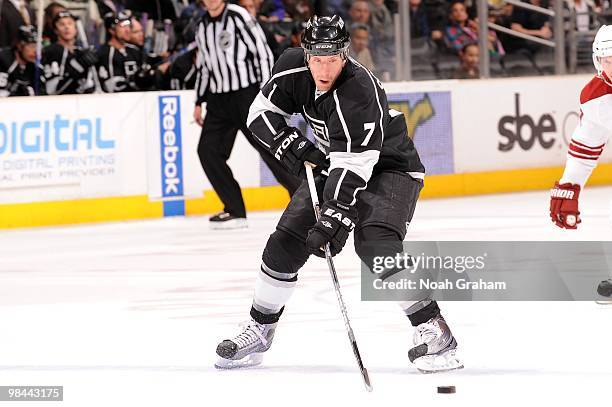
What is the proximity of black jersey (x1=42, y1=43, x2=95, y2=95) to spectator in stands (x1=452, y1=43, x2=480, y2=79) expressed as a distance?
A: 2.86 metres

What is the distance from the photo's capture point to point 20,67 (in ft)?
29.9

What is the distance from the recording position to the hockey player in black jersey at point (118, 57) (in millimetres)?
9383

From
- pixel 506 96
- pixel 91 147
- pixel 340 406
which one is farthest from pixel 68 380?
pixel 506 96

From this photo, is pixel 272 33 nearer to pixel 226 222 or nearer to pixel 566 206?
pixel 226 222

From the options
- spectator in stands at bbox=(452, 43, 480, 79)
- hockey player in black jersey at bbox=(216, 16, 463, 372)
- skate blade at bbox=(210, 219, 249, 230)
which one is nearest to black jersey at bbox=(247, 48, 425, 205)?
hockey player in black jersey at bbox=(216, 16, 463, 372)

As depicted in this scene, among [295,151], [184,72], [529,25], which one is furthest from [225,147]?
[295,151]

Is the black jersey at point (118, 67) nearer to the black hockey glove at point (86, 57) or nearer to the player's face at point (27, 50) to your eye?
the black hockey glove at point (86, 57)

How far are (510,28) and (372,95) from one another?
277 inches

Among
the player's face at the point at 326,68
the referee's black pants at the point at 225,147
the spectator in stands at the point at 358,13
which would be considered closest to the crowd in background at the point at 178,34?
the spectator in stands at the point at 358,13

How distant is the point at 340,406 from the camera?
387cm

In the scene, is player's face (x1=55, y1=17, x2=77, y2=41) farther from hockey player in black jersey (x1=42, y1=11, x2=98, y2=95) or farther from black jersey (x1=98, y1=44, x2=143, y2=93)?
black jersey (x1=98, y1=44, x2=143, y2=93)

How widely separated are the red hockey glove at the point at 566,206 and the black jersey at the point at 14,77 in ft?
15.1

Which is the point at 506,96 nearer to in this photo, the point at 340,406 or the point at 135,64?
the point at 135,64

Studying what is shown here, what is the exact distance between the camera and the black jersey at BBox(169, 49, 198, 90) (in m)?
9.63
